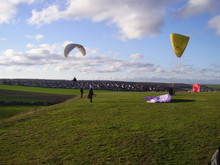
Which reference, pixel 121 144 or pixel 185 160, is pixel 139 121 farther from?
pixel 185 160

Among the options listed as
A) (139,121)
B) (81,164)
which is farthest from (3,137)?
(139,121)

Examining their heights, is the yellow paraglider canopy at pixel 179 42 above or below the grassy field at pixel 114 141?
above

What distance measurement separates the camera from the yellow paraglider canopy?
69.6 feet

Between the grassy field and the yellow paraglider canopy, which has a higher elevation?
the yellow paraglider canopy

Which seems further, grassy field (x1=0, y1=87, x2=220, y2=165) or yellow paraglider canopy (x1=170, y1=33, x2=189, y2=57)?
yellow paraglider canopy (x1=170, y1=33, x2=189, y2=57)

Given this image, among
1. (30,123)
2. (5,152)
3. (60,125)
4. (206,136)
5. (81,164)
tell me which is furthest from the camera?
(30,123)

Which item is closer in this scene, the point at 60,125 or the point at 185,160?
the point at 185,160

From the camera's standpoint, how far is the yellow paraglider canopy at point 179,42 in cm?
2122

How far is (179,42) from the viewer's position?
842 inches

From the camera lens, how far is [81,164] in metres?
8.23

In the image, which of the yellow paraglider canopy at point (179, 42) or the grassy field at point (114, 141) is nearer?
the grassy field at point (114, 141)

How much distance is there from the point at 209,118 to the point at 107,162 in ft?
30.2

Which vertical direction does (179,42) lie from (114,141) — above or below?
above

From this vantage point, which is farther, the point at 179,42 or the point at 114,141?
the point at 179,42
